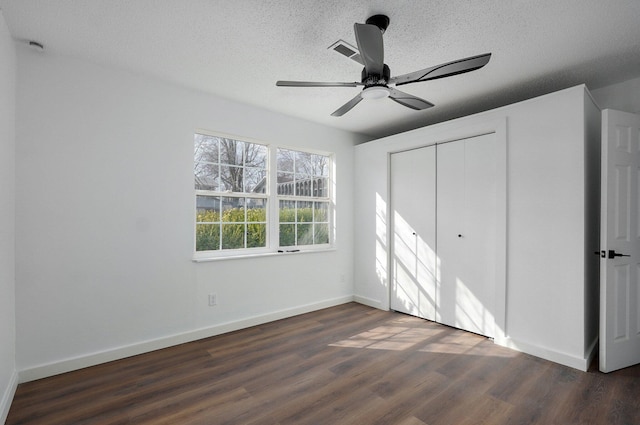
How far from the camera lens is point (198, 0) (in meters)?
1.88

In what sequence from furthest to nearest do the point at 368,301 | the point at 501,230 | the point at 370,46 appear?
the point at 368,301, the point at 501,230, the point at 370,46

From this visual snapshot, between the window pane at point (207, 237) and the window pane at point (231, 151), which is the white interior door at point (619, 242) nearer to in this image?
the window pane at point (231, 151)

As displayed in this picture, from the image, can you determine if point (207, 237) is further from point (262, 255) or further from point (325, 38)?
point (325, 38)

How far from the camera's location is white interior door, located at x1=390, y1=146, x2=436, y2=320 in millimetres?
3781

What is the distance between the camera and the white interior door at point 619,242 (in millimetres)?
2525

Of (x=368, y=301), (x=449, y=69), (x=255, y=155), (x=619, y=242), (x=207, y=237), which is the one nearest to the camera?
(x=449, y=69)

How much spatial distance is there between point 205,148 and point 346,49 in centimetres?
193

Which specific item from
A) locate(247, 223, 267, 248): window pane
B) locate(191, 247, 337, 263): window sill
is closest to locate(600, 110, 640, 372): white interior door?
locate(191, 247, 337, 263): window sill

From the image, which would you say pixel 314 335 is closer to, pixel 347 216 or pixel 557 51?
pixel 347 216

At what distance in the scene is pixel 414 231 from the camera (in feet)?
13.0

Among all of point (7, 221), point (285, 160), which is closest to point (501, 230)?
point (285, 160)

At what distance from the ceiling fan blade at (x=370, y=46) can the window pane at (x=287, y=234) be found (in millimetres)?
2468

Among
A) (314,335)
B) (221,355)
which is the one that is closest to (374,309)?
(314,335)

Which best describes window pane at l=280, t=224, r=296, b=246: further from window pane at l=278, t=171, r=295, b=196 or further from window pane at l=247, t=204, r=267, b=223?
window pane at l=278, t=171, r=295, b=196
